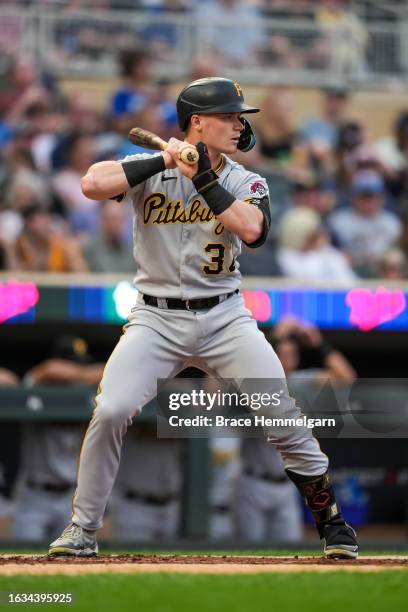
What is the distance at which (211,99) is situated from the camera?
16.1 ft

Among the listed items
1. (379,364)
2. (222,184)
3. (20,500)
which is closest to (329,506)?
(222,184)

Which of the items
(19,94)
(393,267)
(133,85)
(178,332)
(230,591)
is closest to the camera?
(230,591)

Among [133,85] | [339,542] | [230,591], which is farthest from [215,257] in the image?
[133,85]

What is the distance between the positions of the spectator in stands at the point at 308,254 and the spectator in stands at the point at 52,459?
7.05ft

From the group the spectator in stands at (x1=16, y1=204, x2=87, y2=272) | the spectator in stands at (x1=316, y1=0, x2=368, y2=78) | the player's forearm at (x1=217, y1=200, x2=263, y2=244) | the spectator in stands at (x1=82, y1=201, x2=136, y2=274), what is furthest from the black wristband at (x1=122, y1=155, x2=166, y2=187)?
the spectator in stands at (x1=316, y1=0, x2=368, y2=78)

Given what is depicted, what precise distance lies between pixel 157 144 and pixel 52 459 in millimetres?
3864

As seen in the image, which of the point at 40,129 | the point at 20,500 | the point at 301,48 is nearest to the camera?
the point at 20,500

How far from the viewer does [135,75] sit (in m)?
11.7

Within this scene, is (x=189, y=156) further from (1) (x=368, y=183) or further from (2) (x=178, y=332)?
(1) (x=368, y=183)

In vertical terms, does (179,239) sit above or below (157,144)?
below

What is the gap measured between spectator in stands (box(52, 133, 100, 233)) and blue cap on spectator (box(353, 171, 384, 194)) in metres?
2.37

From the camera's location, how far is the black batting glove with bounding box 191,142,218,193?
4707mm

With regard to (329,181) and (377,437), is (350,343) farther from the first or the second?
(329,181)

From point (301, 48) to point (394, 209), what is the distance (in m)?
2.80
